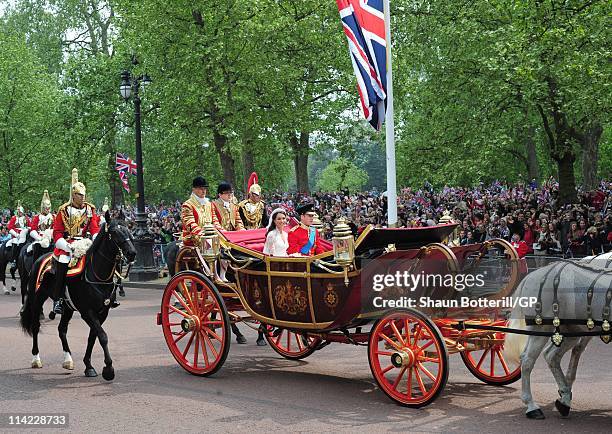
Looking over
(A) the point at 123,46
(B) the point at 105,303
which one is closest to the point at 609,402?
(B) the point at 105,303

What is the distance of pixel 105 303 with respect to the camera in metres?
9.45

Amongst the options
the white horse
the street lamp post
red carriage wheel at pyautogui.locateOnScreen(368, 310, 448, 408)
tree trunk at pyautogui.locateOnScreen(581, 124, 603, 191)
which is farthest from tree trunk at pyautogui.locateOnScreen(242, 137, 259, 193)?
the white horse

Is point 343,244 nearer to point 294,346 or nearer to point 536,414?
point 536,414

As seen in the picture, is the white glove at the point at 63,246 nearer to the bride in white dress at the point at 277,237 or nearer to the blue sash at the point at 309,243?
the bride in white dress at the point at 277,237

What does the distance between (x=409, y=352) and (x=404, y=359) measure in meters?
0.08

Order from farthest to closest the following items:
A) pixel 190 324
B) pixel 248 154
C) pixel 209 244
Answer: pixel 248 154 < pixel 209 244 < pixel 190 324

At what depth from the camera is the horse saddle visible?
9523 mm

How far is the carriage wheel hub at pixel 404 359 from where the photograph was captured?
7.20 meters

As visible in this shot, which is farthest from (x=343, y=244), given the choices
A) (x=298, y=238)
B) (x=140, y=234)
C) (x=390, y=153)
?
(x=140, y=234)

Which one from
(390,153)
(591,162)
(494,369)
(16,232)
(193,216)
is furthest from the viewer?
(591,162)

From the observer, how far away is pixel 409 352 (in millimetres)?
7227

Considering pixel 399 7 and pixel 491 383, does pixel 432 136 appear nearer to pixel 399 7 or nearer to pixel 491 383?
pixel 399 7

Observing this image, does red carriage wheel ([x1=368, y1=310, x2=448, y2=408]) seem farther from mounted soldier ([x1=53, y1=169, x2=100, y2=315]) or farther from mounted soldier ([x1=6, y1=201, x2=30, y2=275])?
mounted soldier ([x1=6, y1=201, x2=30, y2=275])

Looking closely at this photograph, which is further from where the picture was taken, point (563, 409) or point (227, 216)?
point (227, 216)
